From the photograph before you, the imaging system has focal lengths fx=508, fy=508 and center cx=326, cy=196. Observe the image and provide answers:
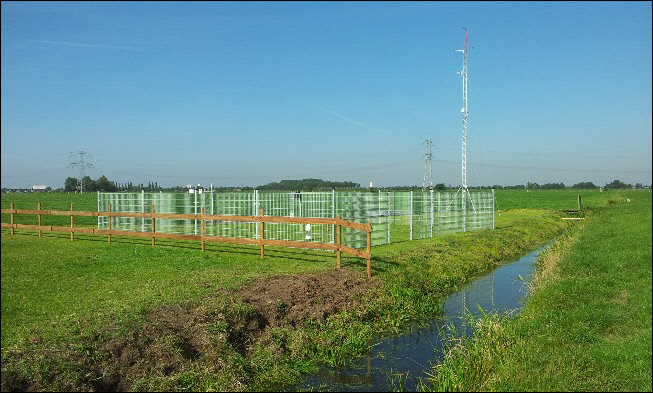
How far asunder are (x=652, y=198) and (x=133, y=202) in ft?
86.8

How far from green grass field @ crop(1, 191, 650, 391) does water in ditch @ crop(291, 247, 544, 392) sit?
32 cm

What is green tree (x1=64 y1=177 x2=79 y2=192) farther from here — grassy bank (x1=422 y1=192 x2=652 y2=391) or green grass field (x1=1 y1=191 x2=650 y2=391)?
grassy bank (x1=422 y1=192 x2=652 y2=391)

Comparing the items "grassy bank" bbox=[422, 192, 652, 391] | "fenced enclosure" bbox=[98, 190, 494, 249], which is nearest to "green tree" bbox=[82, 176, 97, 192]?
"fenced enclosure" bbox=[98, 190, 494, 249]

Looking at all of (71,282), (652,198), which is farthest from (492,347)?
(71,282)

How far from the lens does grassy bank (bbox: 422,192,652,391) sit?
6.32 metres

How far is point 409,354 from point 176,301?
4501 mm

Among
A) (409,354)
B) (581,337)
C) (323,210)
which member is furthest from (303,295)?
(323,210)

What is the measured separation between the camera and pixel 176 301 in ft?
31.1

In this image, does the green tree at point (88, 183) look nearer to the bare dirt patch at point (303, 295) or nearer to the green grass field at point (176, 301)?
the green grass field at point (176, 301)

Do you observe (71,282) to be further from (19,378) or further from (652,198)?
(652,198)

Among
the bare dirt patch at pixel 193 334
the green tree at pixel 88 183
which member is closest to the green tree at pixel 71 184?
the green tree at pixel 88 183

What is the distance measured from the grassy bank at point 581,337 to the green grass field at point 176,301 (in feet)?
4.80

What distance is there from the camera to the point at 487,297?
1441cm

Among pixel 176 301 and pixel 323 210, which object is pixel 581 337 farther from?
pixel 323 210
